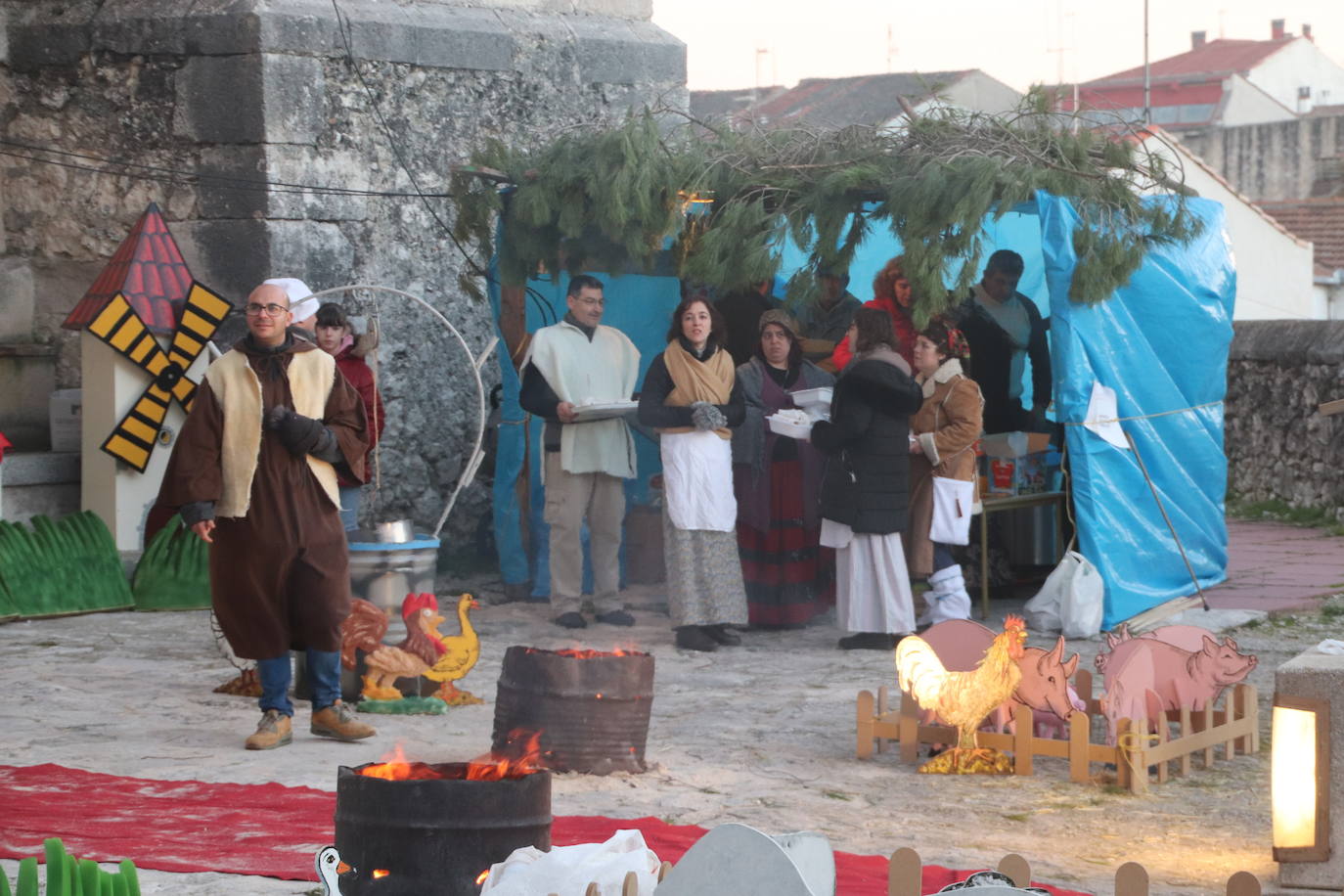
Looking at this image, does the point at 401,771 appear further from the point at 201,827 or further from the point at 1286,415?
the point at 1286,415

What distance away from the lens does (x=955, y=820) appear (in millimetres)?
5379

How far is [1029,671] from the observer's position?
605 centimetres

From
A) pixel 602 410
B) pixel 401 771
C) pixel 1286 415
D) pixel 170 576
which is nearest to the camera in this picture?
pixel 401 771

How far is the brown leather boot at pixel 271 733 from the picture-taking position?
6.23 metres

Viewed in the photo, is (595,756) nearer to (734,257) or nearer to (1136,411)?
(734,257)

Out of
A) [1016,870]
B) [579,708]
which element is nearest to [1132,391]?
[579,708]

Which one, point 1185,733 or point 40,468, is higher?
point 40,468

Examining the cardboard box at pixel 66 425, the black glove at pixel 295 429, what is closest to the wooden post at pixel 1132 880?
the black glove at pixel 295 429

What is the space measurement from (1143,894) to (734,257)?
5.63 m

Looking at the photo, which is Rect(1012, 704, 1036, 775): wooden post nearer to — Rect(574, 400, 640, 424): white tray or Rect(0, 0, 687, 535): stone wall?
Rect(574, 400, 640, 424): white tray

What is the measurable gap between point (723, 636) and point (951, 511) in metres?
1.26

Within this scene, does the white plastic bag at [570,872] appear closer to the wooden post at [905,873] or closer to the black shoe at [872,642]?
the wooden post at [905,873]

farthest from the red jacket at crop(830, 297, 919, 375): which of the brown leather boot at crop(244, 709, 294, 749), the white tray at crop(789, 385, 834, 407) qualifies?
the brown leather boot at crop(244, 709, 294, 749)

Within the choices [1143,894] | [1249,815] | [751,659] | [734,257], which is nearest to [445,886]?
[1143,894]
